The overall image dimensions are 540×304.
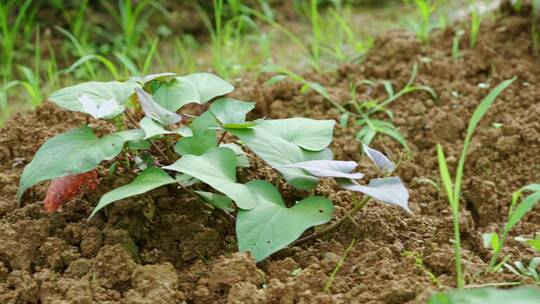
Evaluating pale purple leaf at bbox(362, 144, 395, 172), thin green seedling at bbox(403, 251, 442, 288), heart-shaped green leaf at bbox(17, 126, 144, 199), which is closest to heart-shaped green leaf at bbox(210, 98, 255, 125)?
heart-shaped green leaf at bbox(17, 126, 144, 199)

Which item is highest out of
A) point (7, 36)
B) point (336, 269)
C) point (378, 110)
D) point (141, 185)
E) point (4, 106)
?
point (141, 185)

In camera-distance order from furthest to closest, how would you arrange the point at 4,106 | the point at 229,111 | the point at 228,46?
the point at 228,46, the point at 4,106, the point at 229,111

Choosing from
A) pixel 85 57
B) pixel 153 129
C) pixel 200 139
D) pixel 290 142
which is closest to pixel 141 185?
pixel 153 129

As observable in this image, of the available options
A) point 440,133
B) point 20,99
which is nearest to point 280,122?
point 440,133

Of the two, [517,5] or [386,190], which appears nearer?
[386,190]

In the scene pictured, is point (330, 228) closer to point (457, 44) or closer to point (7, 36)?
point (457, 44)

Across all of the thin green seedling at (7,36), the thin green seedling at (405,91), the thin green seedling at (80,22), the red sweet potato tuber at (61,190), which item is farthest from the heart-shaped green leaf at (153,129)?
the thin green seedling at (80,22)

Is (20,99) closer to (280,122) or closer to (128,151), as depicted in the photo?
(128,151)

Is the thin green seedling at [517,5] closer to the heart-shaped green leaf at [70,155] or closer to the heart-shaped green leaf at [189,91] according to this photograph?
the heart-shaped green leaf at [189,91]
